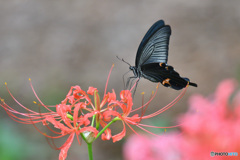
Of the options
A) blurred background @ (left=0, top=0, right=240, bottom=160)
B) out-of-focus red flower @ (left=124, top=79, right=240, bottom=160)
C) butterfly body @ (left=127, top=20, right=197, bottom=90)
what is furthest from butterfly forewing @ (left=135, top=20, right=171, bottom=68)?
blurred background @ (left=0, top=0, right=240, bottom=160)

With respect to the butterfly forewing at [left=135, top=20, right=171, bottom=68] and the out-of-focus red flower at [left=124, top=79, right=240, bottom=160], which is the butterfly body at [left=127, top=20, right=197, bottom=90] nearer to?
the butterfly forewing at [left=135, top=20, right=171, bottom=68]

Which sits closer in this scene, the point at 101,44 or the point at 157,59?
the point at 157,59

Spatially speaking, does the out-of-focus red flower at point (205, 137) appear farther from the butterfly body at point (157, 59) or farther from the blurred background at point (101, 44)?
the blurred background at point (101, 44)

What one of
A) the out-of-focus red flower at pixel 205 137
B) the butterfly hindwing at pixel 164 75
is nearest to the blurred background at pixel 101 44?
the butterfly hindwing at pixel 164 75

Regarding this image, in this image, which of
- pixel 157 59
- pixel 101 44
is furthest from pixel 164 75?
pixel 101 44

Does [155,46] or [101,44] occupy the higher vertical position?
[101,44]

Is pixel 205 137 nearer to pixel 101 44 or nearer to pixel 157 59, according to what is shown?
pixel 157 59
